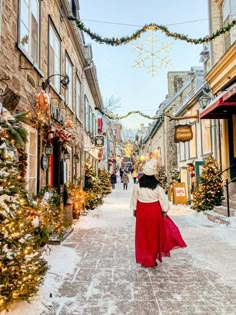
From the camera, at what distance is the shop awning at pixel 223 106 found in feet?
27.6

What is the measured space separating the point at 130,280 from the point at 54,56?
6833mm

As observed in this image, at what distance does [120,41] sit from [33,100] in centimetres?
326

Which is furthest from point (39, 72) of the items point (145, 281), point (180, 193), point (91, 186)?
point (180, 193)

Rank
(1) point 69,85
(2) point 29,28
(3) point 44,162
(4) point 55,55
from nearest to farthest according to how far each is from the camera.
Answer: (2) point 29,28 → (3) point 44,162 → (4) point 55,55 → (1) point 69,85

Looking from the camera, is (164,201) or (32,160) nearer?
(164,201)

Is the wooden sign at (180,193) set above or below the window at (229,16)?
below

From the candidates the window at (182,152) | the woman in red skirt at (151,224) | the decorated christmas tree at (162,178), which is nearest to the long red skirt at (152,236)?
the woman in red skirt at (151,224)

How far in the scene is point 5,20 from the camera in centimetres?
505

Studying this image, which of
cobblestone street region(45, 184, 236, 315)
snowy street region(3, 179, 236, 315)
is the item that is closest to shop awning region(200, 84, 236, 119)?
snowy street region(3, 179, 236, 315)

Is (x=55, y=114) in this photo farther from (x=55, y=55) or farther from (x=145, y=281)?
(x=145, y=281)

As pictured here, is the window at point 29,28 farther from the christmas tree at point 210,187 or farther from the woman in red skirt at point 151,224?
the christmas tree at point 210,187

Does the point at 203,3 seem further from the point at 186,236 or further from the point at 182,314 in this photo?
the point at 182,314

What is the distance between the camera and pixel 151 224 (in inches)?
202

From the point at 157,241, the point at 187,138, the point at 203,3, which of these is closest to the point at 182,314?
the point at 157,241
